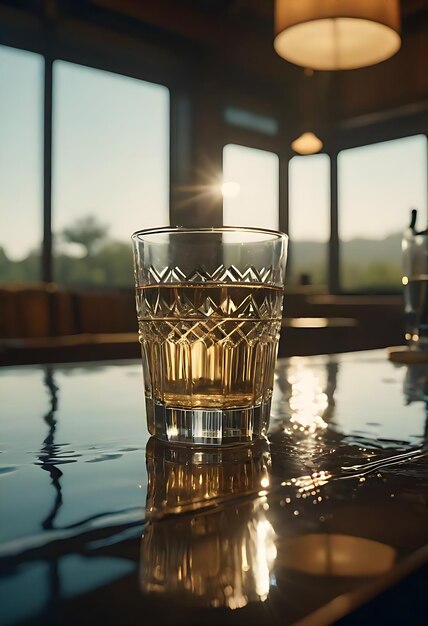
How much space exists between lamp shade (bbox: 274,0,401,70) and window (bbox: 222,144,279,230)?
12.4 feet

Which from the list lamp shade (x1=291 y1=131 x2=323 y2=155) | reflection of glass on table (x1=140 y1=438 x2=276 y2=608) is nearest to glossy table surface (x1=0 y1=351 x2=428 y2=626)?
reflection of glass on table (x1=140 y1=438 x2=276 y2=608)

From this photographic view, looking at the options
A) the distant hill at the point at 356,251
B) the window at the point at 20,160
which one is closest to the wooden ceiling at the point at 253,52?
the window at the point at 20,160

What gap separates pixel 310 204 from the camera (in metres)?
7.05

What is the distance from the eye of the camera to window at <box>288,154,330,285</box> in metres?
6.98

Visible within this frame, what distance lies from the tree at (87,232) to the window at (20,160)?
0.27 m

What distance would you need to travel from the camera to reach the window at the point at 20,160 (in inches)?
190

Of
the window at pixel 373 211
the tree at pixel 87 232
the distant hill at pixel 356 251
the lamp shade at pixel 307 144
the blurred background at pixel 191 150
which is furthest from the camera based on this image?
the distant hill at pixel 356 251

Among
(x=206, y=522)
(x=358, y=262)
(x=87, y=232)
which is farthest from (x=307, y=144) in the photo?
(x=206, y=522)

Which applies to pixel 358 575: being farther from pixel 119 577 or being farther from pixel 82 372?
pixel 82 372

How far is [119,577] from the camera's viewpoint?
172mm

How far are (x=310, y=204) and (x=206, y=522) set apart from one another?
701 centimetres

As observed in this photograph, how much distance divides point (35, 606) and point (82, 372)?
26.1 inches

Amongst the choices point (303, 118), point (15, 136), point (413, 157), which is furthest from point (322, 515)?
point (303, 118)

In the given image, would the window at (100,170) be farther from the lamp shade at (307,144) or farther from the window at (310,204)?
the window at (310,204)
